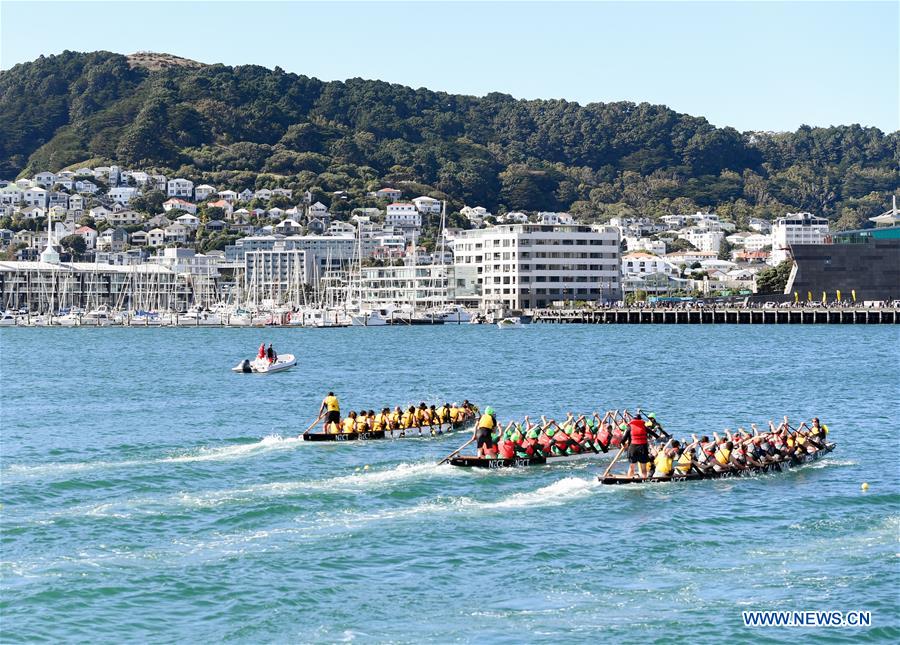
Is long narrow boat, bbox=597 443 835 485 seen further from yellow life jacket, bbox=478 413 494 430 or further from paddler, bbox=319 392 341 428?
paddler, bbox=319 392 341 428

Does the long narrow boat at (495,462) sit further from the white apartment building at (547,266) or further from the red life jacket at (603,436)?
the white apartment building at (547,266)

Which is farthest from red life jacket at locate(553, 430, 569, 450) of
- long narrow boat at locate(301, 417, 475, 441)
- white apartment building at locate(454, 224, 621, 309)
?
white apartment building at locate(454, 224, 621, 309)

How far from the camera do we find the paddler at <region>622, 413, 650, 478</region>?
112 ft

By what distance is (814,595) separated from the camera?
24938 mm

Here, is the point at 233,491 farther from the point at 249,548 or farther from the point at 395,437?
the point at 395,437

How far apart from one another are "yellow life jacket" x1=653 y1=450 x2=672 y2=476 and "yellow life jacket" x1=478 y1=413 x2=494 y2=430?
5201 millimetres

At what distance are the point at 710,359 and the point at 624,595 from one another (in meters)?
69.0

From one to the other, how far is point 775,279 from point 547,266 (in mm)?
32031

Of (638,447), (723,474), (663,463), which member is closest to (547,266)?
(723,474)

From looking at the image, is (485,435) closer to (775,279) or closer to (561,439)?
(561,439)

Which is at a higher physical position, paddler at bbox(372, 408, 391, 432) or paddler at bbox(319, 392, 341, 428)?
paddler at bbox(319, 392, 341, 428)

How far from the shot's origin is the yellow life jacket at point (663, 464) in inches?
1387

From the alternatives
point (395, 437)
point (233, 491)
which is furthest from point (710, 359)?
point (233, 491)

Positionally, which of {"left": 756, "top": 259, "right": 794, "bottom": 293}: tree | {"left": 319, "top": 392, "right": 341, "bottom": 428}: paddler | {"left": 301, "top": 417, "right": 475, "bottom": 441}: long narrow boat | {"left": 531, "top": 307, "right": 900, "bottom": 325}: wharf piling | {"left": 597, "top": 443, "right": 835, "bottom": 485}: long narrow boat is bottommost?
{"left": 597, "top": 443, "right": 835, "bottom": 485}: long narrow boat
